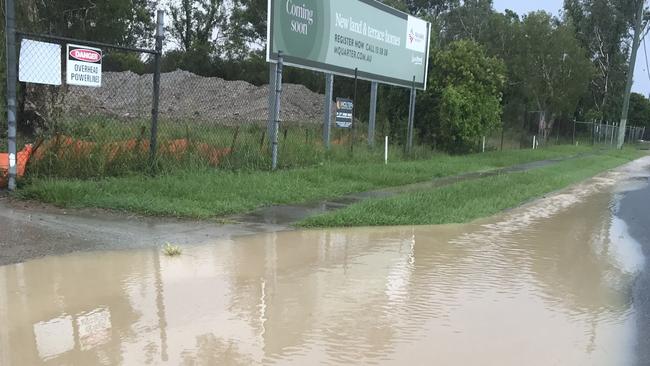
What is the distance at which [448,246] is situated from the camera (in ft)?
25.0

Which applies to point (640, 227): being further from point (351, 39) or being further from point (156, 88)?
point (351, 39)

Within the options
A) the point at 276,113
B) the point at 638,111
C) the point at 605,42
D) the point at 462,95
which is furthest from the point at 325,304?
the point at 638,111

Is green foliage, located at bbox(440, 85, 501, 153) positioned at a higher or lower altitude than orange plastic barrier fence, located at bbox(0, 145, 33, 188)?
higher

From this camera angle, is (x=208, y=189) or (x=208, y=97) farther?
(x=208, y=97)

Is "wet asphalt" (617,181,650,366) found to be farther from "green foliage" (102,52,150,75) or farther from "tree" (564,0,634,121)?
"green foliage" (102,52,150,75)

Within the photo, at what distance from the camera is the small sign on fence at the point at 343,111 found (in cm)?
1612

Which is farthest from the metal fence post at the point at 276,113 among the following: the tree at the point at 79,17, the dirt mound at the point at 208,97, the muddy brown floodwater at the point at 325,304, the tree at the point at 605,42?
the tree at the point at 605,42

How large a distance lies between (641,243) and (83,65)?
8.81 meters

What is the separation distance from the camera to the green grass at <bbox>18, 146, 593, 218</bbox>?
855 cm

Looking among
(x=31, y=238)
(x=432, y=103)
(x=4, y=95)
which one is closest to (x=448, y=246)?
(x=31, y=238)

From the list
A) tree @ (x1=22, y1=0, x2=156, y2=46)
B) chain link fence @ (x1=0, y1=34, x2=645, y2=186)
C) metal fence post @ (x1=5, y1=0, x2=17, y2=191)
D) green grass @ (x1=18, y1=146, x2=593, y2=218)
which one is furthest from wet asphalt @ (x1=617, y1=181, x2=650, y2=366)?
tree @ (x1=22, y1=0, x2=156, y2=46)

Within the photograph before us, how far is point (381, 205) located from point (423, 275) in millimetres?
3577

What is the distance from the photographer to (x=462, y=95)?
864 inches

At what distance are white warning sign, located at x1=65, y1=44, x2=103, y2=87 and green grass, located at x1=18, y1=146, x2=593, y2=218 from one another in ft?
5.23
